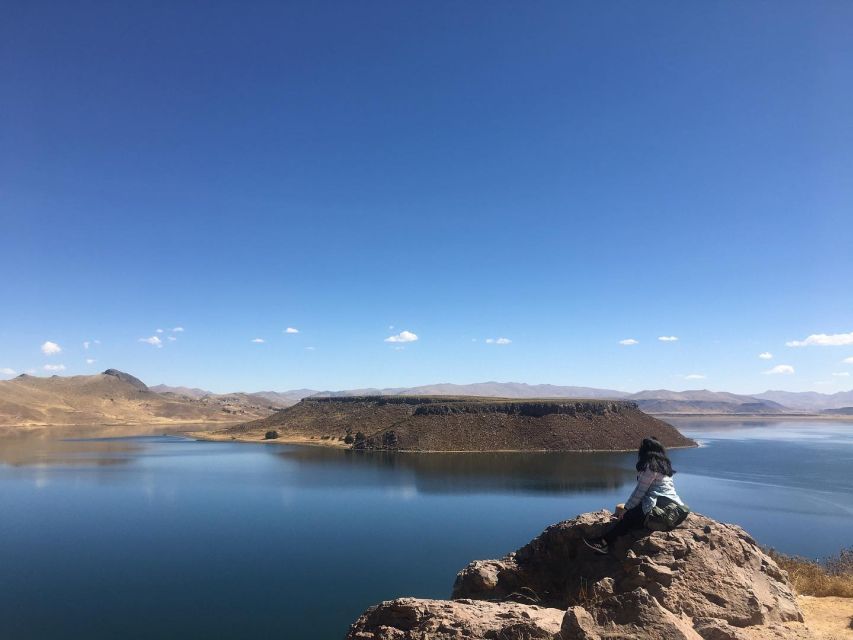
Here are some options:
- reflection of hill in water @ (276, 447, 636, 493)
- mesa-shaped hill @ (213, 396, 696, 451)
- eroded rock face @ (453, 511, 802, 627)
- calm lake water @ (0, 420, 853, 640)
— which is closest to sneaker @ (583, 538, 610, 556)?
eroded rock face @ (453, 511, 802, 627)

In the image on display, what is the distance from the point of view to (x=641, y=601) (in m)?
6.43

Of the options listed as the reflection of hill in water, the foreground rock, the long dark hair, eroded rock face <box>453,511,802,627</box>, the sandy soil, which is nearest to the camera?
the foreground rock

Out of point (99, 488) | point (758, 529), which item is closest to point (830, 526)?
point (758, 529)

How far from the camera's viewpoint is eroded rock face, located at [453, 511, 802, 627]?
7.84 metres

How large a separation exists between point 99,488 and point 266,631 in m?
41.5

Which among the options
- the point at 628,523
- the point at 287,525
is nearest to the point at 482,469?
the point at 287,525

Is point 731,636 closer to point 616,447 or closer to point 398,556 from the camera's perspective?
point 398,556

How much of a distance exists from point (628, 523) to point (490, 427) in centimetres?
8649

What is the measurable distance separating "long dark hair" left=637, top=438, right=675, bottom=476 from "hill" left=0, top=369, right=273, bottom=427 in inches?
6698

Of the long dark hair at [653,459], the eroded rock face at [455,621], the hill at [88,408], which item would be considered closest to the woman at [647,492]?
the long dark hair at [653,459]

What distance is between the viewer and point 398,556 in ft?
93.3

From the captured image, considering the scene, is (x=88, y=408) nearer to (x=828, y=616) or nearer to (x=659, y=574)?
(x=659, y=574)

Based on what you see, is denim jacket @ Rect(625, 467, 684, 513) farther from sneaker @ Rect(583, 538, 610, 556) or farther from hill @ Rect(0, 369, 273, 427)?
hill @ Rect(0, 369, 273, 427)

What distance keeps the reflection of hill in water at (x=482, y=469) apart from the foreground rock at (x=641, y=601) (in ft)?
140
